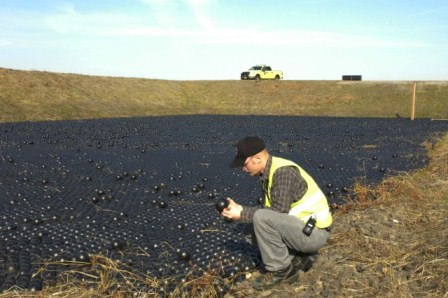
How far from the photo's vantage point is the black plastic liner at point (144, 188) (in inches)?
257

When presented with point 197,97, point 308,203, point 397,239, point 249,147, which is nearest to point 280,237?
point 308,203

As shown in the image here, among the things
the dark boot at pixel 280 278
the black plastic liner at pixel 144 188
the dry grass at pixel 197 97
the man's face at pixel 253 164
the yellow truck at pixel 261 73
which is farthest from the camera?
the yellow truck at pixel 261 73

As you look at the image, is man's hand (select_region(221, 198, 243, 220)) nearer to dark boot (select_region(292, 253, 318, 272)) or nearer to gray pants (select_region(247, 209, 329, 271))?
gray pants (select_region(247, 209, 329, 271))

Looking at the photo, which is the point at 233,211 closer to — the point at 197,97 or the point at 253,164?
the point at 253,164

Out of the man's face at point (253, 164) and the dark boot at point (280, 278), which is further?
the dark boot at point (280, 278)

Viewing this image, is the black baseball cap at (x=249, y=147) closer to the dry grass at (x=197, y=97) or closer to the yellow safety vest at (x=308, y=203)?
the yellow safety vest at (x=308, y=203)

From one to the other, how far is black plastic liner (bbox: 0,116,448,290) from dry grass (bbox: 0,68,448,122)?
39.3ft

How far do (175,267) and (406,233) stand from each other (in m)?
4.06

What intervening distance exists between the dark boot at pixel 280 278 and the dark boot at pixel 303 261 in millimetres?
68

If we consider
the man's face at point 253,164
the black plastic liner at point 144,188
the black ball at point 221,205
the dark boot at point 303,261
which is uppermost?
the man's face at point 253,164

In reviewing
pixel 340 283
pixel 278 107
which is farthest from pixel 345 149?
pixel 278 107

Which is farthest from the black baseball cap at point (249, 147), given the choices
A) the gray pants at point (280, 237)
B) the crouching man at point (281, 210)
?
the gray pants at point (280, 237)

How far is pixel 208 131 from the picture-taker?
79.3 ft

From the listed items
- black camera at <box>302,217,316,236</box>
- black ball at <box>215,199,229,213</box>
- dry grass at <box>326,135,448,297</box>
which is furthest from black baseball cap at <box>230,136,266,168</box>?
dry grass at <box>326,135,448,297</box>
